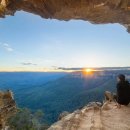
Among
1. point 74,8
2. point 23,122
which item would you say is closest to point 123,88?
point 74,8

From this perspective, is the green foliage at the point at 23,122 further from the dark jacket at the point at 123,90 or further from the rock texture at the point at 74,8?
the dark jacket at the point at 123,90

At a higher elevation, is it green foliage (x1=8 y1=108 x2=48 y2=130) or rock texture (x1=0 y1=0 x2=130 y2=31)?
rock texture (x1=0 y1=0 x2=130 y2=31)

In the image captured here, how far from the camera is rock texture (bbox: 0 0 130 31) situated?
2430 cm

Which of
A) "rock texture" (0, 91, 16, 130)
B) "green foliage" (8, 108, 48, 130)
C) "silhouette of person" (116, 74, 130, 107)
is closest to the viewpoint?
"silhouette of person" (116, 74, 130, 107)

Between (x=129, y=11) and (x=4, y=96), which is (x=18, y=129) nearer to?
(x=4, y=96)

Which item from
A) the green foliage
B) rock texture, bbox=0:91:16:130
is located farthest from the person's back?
the green foliage

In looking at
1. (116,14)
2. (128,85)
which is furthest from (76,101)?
(128,85)

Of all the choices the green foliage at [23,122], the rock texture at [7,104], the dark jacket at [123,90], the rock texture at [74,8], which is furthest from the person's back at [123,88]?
the green foliage at [23,122]

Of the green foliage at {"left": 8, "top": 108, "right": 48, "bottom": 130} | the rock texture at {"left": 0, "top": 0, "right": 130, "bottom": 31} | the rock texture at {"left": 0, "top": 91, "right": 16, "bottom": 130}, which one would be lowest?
the green foliage at {"left": 8, "top": 108, "right": 48, "bottom": 130}

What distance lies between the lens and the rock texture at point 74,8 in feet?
79.7

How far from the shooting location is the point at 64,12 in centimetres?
2739

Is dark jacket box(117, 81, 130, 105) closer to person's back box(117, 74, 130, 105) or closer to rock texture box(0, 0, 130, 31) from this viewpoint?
person's back box(117, 74, 130, 105)

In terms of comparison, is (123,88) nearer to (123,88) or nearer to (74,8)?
(123,88)

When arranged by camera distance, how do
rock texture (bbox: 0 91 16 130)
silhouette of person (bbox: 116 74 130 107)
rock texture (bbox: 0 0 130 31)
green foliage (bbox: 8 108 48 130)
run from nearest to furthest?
silhouette of person (bbox: 116 74 130 107) < rock texture (bbox: 0 0 130 31) < rock texture (bbox: 0 91 16 130) < green foliage (bbox: 8 108 48 130)
